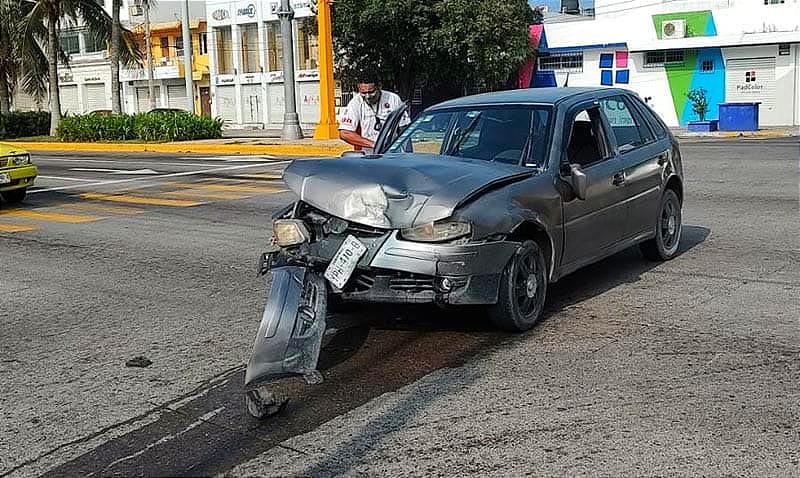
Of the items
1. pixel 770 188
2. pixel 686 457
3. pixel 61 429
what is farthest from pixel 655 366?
pixel 770 188

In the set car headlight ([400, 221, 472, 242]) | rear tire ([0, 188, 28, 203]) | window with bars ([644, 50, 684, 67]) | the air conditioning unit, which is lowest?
rear tire ([0, 188, 28, 203])

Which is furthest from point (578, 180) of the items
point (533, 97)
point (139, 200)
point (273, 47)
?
point (273, 47)

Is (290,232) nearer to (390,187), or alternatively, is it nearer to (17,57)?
(390,187)

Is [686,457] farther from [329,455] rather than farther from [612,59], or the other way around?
[612,59]

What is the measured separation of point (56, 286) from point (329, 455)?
16.3 feet

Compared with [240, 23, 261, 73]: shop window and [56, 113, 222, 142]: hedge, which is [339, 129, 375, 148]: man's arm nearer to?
[56, 113, 222, 142]: hedge

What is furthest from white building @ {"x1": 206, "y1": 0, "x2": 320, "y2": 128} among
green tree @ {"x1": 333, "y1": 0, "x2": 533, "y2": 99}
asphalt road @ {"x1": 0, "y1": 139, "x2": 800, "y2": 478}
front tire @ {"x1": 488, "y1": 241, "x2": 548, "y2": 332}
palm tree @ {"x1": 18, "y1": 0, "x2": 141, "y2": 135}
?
front tire @ {"x1": 488, "y1": 241, "x2": 548, "y2": 332}

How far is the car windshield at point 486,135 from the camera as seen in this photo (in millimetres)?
6883

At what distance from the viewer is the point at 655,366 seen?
5535 mm

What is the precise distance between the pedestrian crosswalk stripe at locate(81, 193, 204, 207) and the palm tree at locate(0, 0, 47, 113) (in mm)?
22878

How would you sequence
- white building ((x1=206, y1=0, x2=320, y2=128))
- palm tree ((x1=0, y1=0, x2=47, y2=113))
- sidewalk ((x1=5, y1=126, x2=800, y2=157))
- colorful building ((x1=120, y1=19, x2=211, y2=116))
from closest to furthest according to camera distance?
1. sidewalk ((x1=5, y1=126, x2=800, y2=157))
2. palm tree ((x1=0, y1=0, x2=47, y2=113))
3. white building ((x1=206, y1=0, x2=320, y2=128))
4. colorful building ((x1=120, y1=19, x2=211, y2=116))

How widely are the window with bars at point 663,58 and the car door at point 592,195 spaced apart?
3208 cm

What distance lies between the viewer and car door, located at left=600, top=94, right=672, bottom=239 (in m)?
7.68

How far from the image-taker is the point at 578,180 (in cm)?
681
